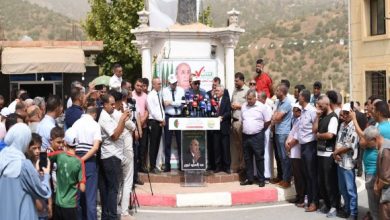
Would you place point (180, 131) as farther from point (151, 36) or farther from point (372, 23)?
point (372, 23)

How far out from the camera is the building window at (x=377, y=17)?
25.1m

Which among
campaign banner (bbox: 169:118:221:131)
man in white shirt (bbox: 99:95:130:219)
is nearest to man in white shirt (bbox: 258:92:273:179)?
campaign banner (bbox: 169:118:221:131)

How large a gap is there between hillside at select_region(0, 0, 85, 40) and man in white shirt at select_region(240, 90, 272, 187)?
50.0 meters

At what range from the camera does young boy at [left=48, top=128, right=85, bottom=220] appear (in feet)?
22.5

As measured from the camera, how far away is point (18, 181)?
5613mm

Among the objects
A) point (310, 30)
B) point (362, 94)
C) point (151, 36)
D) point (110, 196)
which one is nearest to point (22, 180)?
point (110, 196)

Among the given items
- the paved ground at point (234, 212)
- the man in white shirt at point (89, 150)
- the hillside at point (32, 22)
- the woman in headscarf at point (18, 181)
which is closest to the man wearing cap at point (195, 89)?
the paved ground at point (234, 212)

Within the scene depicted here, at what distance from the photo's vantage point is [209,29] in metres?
12.7

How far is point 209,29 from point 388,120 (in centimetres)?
575

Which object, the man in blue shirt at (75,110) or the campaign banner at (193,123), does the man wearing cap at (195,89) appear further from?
the man in blue shirt at (75,110)

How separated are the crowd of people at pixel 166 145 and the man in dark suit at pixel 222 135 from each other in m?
0.02

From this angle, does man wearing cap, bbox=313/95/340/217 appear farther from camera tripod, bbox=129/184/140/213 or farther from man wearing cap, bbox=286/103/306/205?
camera tripod, bbox=129/184/140/213

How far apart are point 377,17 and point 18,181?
22518mm

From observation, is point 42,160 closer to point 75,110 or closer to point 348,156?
point 75,110
